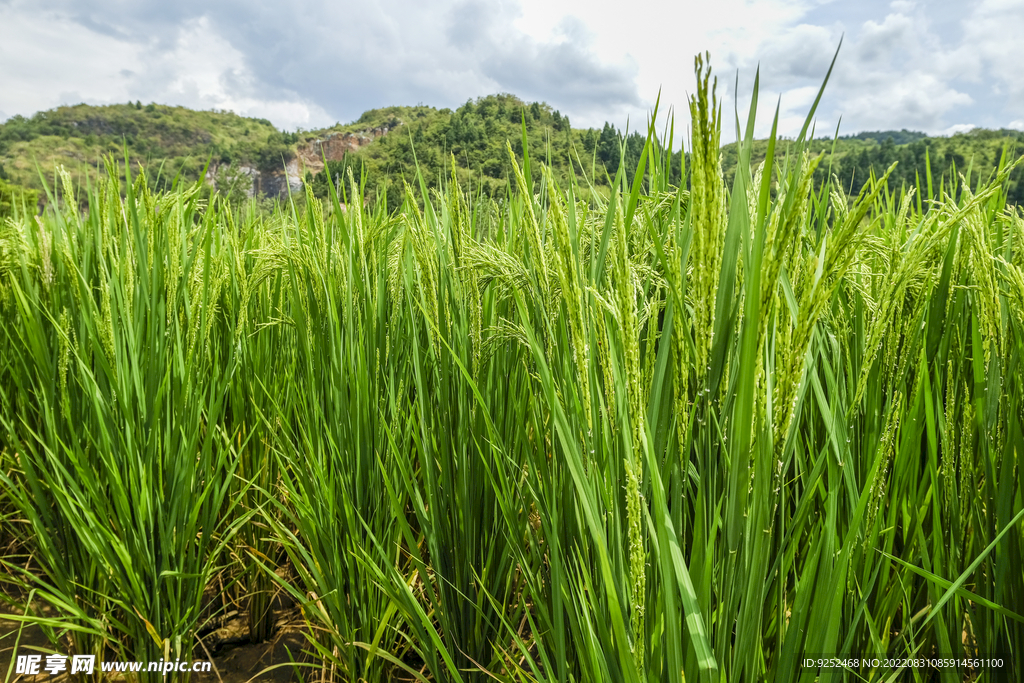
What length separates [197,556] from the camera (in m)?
2.20

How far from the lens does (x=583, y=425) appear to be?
3.13 ft

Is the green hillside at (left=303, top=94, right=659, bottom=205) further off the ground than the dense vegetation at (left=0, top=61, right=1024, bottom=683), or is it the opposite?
the green hillside at (left=303, top=94, right=659, bottom=205)

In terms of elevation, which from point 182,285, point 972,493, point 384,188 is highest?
point 384,188

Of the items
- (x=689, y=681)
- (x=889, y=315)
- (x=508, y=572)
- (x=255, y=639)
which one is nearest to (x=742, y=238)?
(x=889, y=315)

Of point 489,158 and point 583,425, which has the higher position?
point 489,158

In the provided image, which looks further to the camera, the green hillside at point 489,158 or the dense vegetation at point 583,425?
the green hillside at point 489,158

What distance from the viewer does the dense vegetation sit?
2.65ft

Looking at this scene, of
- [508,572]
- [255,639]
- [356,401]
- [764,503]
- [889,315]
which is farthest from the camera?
[255,639]

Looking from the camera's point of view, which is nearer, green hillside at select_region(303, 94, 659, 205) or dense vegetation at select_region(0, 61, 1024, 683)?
dense vegetation at select_region(0, 61, 1024, 683)

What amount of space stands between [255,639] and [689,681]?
2.45 m

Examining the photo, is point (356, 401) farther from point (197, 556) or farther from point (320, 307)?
point (197, 556)

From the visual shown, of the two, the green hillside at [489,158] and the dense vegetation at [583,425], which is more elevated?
the green hillside at [489,158]

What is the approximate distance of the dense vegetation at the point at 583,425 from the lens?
0.81m

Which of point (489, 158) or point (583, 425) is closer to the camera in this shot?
point (583, 425)
